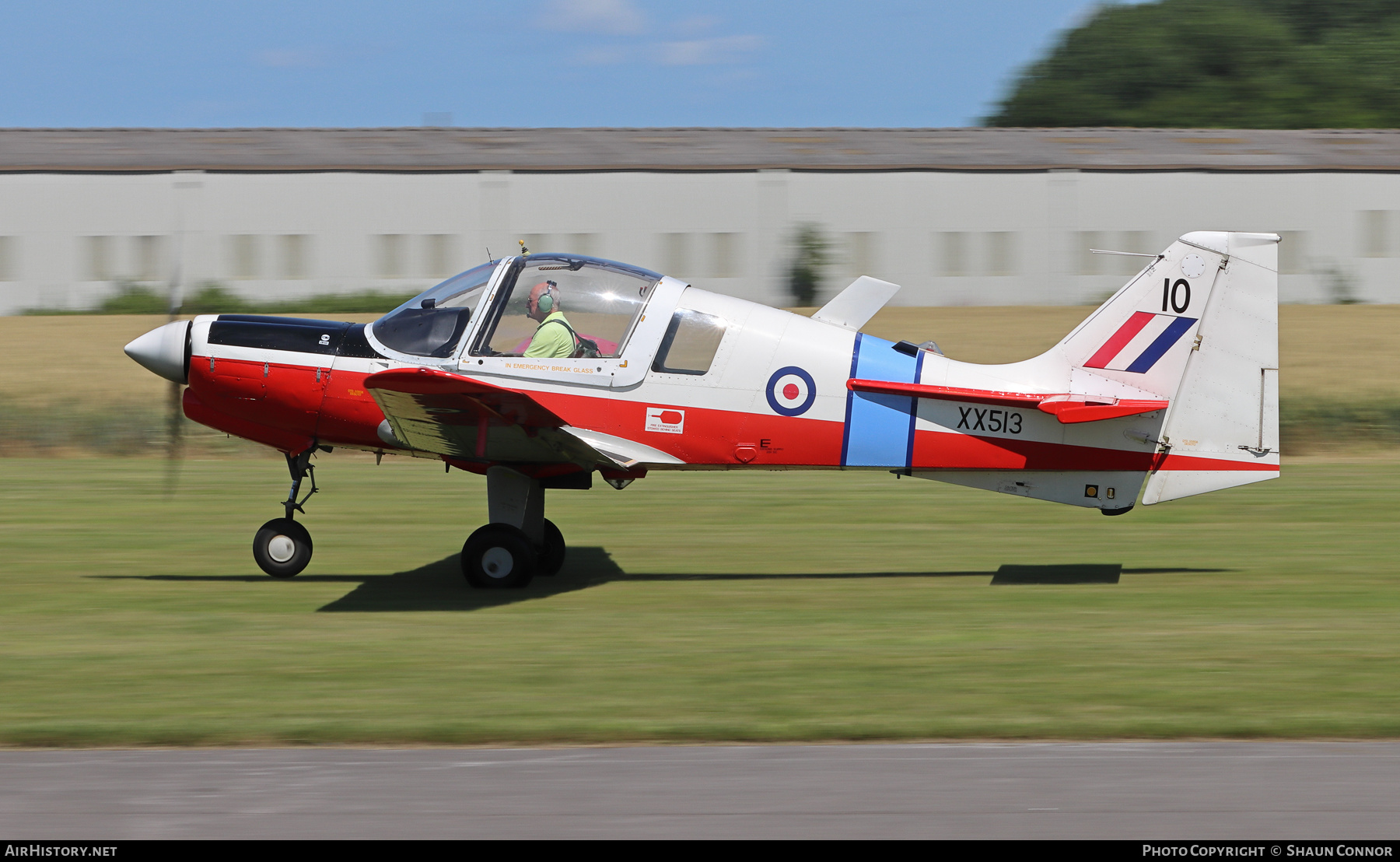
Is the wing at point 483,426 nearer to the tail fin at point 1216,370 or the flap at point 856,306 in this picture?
the flap at point 856,306

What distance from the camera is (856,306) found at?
10023mm

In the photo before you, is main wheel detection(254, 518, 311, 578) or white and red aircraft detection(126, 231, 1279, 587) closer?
white and red aircraft detection(126, 231, 1279, 587)

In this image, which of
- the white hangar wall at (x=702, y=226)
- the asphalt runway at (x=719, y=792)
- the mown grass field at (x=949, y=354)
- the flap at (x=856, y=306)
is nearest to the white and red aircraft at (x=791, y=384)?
the flap at (x=856, y=306)

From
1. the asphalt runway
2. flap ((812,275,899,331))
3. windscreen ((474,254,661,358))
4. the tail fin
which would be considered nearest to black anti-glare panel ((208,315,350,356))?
windscreen ((474,254,661,358))

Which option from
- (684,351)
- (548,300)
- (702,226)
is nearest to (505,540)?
(548,300)

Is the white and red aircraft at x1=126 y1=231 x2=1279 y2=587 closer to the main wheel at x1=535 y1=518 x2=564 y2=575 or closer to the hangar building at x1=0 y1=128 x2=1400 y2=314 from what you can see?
the main wheel at x1=535 y1=518 x2=564 y2=575

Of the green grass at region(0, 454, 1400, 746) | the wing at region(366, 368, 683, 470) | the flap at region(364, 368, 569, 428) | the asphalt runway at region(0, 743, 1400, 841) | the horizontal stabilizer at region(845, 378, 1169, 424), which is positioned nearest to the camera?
the asphalt runway at region(0, 743, 1400, 841)

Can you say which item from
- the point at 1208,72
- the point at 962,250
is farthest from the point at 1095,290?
the point at 1208,72

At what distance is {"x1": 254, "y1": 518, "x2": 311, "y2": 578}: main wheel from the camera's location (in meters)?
10.1

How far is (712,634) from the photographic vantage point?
8.34 m

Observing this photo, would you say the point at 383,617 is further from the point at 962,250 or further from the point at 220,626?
the point at 962,250

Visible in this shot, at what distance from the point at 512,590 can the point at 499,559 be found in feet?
0.81

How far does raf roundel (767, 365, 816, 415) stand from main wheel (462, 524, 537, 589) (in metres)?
1.99

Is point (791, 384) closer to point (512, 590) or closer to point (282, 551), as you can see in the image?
point (512, 590)
